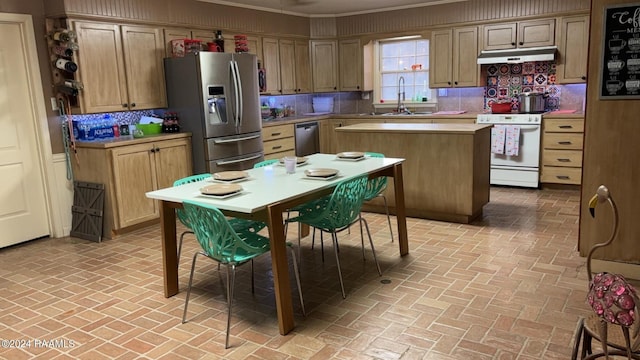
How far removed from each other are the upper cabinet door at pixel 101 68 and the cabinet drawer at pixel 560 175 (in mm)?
4962

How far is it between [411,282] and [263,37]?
4611 mm

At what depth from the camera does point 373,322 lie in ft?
9.59

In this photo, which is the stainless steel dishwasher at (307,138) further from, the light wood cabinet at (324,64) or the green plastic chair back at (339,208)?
the green plastic chair back at (339,208)

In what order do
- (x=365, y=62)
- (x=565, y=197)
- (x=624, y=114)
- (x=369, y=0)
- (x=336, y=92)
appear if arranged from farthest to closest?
(x=336, y=92) → (x=365, y=62) → (x=369, y=0) → (x=565, y=197) → (x=624, y=114)

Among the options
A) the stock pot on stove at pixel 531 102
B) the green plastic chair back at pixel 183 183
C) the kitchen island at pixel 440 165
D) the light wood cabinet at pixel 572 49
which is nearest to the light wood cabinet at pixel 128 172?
the green plastic chair back at pixel 183 183

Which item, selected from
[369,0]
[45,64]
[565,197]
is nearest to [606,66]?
[565,197]

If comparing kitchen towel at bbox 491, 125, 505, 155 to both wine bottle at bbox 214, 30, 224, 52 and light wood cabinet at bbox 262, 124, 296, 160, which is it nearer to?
light wood cabinet at bbox 262, 124, 296, 160

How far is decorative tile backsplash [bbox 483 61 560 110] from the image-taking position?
21.2 ft

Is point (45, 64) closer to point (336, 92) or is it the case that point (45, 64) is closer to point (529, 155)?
point (336, 92)

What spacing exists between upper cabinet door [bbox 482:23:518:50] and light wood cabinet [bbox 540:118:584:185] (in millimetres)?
1218

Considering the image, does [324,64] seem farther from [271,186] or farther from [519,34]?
[271,186]

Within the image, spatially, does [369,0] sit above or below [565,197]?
above

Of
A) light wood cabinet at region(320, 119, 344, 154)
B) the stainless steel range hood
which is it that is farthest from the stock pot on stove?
light wood cabinet at region(320, 119, 344, 154)

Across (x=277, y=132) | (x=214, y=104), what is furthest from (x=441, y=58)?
(x=214, y=104)
